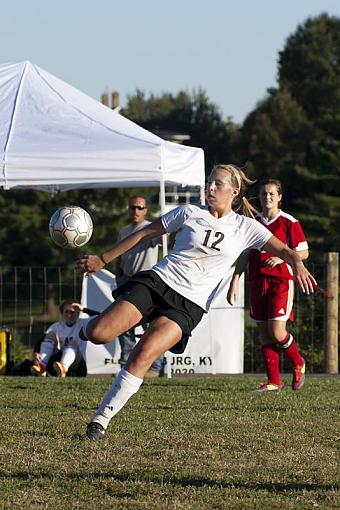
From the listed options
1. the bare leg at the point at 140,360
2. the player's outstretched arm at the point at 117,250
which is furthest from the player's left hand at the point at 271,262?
the bare leg at the point at 140,360

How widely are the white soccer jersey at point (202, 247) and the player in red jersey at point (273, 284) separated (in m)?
3.28

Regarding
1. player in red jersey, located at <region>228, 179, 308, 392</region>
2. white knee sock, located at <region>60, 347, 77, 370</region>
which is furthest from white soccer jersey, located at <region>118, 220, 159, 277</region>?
player in red jersey, located at <region>228, 179, 308, 392</region>

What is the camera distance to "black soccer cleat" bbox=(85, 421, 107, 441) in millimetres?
8039

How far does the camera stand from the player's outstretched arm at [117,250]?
7949 mm

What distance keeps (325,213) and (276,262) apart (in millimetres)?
33814

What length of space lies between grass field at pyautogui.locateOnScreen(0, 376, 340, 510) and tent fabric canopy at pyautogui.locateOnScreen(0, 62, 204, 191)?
2.93 metres

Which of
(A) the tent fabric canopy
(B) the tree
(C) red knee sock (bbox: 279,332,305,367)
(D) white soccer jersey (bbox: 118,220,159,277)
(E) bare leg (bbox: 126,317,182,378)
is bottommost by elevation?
(C) red knee sock (bbox: 279,332,305,367)

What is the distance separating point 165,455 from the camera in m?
7.47

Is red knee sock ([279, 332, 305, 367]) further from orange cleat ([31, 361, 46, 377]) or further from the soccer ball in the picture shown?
orange cleat ([31, 361, 46, 377])

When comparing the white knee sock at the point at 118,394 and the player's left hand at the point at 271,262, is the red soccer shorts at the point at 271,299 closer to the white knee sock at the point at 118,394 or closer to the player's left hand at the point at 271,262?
the player's left hand at the point at 271,262

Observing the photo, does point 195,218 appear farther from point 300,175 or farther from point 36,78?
point 300,175

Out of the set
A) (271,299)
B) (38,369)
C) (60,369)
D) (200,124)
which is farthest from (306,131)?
(271,299)

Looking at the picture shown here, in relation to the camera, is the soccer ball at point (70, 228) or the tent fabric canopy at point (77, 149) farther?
the tent fabric canopy at point (77, 149)

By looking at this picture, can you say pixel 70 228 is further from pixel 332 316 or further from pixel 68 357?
pixel 332 316
